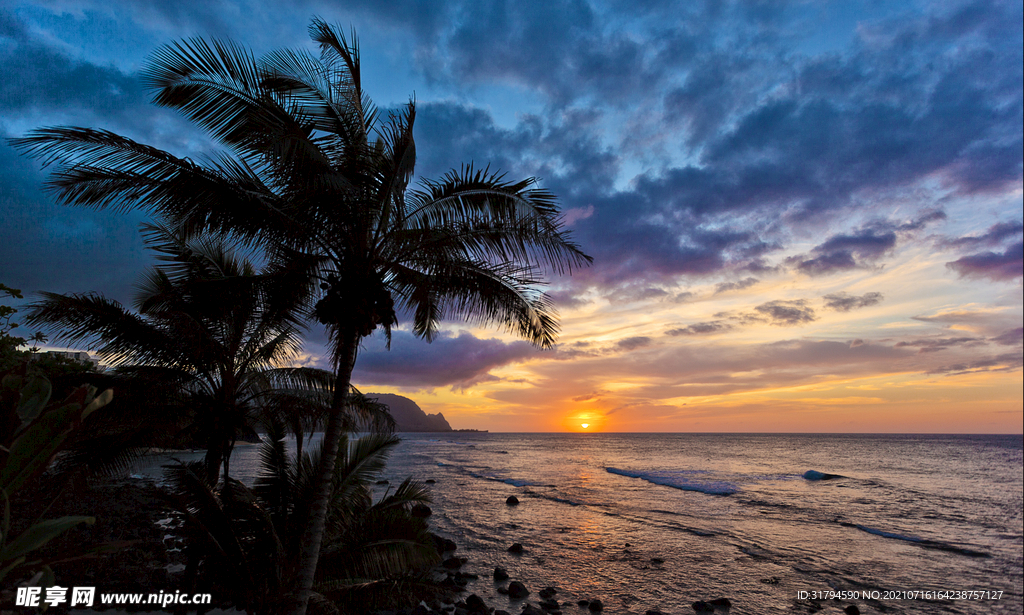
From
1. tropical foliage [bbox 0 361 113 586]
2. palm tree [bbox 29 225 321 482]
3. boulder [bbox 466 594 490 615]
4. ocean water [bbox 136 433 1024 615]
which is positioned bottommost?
ocean water [bbox 136 433 1024 615]

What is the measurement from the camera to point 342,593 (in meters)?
7.27

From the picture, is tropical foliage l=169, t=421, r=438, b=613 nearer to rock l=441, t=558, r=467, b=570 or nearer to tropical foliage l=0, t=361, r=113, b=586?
tropical foliage l=0, t=361, r=113, b=586

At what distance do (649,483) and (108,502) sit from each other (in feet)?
109

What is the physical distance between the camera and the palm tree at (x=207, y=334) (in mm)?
7422

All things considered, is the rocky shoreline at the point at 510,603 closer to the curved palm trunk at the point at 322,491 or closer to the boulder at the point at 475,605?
the boulder at the point at 475,605

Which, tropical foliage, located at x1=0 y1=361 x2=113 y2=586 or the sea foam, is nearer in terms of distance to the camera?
tropical foliage, located at x1=0 y1=361 x2=113 y2=586

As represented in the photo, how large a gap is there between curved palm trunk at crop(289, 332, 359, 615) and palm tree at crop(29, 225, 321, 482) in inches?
54.3

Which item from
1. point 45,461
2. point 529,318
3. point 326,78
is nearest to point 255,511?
point 529,318

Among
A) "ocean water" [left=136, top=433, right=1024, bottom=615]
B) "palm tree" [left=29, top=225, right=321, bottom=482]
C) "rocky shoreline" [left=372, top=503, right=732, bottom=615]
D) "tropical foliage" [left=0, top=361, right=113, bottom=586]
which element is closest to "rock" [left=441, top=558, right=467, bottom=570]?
"ocean water" [left=136, top=433, right=1024, bottom=615]

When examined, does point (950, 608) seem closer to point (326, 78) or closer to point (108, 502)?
point (326, 78)

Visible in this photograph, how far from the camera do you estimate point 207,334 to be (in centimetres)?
785

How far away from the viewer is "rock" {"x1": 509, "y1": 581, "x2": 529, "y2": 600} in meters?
12.6

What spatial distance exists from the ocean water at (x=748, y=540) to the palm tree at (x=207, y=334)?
7874 millimetres

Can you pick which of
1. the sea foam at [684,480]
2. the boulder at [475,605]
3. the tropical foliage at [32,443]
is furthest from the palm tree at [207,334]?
the sea foam at [684,480]
